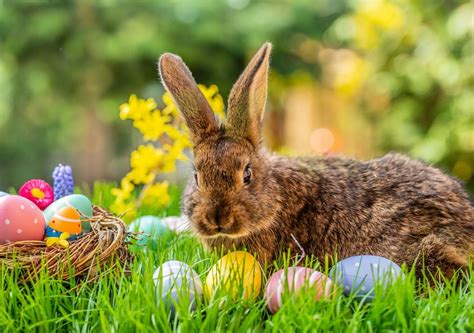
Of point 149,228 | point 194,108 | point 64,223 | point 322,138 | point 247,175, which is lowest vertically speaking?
point 149,228

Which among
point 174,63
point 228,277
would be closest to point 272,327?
point 228,277

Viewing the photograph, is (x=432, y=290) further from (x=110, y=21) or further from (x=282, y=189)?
(x=110, y=21)

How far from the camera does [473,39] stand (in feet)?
20.3

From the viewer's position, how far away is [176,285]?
198 cm

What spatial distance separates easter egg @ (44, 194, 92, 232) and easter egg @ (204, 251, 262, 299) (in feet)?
1.98

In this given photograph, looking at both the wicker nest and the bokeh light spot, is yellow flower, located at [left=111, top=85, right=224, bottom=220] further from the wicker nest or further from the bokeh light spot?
the bokeh light spot

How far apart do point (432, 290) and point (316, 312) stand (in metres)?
0.56

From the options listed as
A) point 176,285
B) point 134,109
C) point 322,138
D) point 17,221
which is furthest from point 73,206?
point 322,138

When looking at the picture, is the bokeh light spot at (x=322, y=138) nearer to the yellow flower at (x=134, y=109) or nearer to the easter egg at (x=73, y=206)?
the yellow flower at (x=134, y=109)

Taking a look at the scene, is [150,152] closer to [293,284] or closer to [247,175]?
[247,175]

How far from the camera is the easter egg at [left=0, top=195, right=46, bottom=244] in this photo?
2225 mm

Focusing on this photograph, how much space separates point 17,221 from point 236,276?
803 mm

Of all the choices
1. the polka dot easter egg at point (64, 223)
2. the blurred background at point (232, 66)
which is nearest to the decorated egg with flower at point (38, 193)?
the polka dot easter egg at point (64, 223)

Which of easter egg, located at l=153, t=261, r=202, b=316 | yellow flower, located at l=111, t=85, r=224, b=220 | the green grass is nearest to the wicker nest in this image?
the green grass
